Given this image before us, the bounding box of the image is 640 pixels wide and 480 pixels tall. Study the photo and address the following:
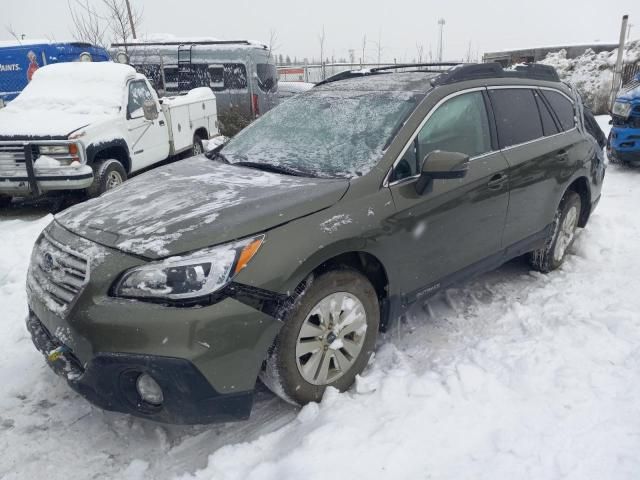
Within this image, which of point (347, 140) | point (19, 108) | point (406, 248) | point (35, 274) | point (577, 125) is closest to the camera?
point (35, 274)

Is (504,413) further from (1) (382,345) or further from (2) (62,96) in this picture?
(2) (62,96)

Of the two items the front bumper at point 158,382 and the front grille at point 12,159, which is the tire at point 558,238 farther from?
the front grille at point 12,159

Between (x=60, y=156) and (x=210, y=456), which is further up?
→ (x=60, y=156)

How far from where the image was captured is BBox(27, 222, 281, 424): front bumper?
88.7 inches

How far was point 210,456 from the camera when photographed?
98.0 inches

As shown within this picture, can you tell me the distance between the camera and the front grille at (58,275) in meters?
2.46

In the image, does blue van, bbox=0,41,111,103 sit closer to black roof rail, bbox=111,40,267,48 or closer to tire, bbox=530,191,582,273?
black roof rail, bbox=111,40,267,48

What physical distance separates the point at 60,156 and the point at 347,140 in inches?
186

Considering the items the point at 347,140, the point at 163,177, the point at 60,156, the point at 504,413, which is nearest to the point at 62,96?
the point at 60,156

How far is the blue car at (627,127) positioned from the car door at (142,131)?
7.54 m

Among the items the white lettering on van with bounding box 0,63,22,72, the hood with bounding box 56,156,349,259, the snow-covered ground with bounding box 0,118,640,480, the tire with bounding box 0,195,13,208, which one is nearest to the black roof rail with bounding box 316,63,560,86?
the hood with bounding box 56,156,349,259

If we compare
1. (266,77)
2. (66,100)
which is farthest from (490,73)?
(266,77)

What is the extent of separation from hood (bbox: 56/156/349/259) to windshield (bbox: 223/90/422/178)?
21 cm

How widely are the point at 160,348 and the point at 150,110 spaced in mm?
6377
